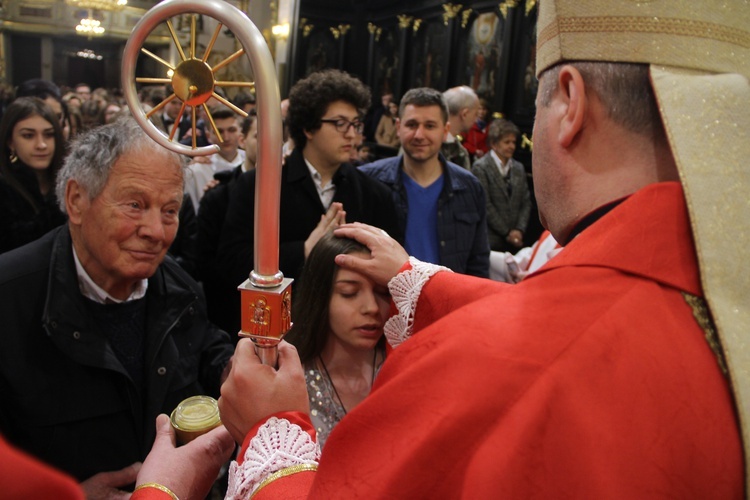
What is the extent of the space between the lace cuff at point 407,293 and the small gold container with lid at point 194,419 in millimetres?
502

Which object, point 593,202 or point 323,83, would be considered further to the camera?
point 323,83

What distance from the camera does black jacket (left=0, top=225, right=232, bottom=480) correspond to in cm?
165

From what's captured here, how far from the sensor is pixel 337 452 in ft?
3.01

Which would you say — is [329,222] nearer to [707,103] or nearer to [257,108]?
[257,108]

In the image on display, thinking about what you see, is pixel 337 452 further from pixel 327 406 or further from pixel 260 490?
pixel 327 406

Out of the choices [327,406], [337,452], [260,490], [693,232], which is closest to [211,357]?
[327,406]

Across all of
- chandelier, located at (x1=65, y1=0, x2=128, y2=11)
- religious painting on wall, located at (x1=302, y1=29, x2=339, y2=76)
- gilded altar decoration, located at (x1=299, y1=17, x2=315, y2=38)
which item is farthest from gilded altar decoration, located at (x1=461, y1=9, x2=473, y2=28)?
chandelier, located at (x1=65, y1=0, x2=128, y2=11)

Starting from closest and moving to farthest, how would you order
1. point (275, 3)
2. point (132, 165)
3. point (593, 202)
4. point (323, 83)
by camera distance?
1. point (593, 202)
2. point (132, 165)
3. point (323, 83)
4. point (275, 3)

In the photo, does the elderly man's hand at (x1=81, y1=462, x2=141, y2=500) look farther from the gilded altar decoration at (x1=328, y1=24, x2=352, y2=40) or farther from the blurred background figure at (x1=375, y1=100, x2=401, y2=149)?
the gilded altar decoration at (x1=328, y1=24, x2=352, y2=40)

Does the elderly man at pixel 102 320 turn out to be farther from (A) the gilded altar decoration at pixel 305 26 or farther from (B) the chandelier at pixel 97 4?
(B) the chandelier at pixel 97 4

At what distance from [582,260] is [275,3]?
16.2 metres

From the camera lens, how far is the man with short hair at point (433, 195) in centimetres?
333

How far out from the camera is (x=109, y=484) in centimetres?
166

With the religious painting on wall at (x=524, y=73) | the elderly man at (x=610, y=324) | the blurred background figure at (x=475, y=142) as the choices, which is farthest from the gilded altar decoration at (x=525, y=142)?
the elderly man at (x=610, y=324)
